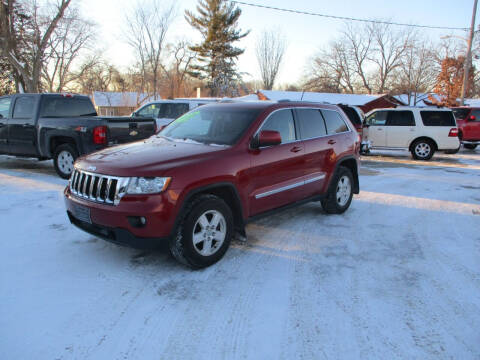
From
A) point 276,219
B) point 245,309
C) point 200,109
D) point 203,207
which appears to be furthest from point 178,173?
point 276,219

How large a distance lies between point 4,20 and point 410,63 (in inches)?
1555

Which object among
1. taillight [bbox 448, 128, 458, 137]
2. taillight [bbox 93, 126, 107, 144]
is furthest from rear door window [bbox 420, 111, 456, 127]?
taillight [bbox 93, 126, 107, 144]

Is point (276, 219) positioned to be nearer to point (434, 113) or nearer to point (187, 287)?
point (187, 287)

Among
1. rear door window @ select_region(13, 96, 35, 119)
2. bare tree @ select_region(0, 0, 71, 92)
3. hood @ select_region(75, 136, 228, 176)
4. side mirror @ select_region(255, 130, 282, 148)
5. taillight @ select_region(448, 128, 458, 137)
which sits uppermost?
bare tree @ select_region(0, 0, 71, 92)

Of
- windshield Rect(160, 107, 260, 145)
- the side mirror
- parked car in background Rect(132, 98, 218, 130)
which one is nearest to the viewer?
the side mirror

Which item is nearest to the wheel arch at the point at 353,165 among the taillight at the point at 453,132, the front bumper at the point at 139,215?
the front bumper at the point at 139,215

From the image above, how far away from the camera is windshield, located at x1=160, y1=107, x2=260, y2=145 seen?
13.7 feet

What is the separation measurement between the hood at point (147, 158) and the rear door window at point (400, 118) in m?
11.5

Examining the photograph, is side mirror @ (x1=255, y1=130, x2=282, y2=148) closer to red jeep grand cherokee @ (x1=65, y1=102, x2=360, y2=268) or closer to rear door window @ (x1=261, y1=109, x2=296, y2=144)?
red jeep grand cherokee @ (x1=65, y1=102, x2=360, y2=268)

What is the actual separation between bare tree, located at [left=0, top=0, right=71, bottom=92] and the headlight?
2305cm

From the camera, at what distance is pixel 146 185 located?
127 inches

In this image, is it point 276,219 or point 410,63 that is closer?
point 276,219

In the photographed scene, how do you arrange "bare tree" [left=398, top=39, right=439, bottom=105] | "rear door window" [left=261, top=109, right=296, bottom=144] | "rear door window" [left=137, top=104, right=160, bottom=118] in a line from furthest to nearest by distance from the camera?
1. "bare tree" [left=398, top=39, right=439, bottom=105]
2. "rear door window" [left=137, top=104, right=160, bottom=118]
3. "rear door window" [left=261, top=109, right=296, bottom=144]

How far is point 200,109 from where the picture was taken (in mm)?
5035
